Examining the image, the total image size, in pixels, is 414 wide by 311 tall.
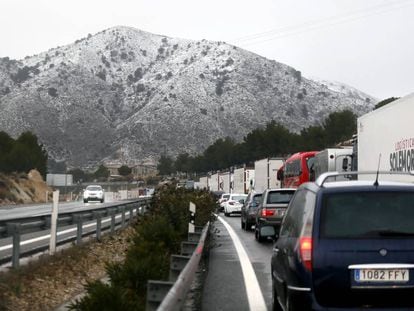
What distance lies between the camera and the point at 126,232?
2091cm

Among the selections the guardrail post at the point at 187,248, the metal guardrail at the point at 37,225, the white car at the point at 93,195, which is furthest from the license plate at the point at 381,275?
the white car at the point at 93,195

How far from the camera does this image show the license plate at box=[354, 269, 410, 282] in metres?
5.96

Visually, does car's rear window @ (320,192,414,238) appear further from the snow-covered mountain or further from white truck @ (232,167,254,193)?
the snow-covered mountain

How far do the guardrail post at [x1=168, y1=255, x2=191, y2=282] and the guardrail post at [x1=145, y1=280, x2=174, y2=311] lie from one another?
2.12 metres

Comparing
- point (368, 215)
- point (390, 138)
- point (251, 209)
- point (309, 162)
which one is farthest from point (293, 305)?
point (309, 162)

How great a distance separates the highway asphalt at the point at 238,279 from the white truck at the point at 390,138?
3178 millimetres

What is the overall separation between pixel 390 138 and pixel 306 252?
10416mm

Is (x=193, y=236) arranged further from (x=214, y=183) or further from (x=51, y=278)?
(x=214, y=183)

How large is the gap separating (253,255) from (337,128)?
9227 cm

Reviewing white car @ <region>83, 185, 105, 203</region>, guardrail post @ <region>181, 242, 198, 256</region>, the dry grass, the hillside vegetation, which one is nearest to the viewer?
the dry grass

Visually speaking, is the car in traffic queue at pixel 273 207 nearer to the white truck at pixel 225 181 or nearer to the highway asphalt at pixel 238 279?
the highway asphalt at pixel 238 279

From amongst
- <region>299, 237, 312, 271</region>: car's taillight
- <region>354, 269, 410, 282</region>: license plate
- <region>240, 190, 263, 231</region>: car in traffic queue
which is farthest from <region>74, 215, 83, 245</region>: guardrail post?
<region>240, 190, 263, 231</region>: car in traffic queue

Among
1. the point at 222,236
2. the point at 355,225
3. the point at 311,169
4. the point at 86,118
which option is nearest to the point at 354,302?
the point at 355,225

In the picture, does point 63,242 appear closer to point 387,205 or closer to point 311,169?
point 387,205
